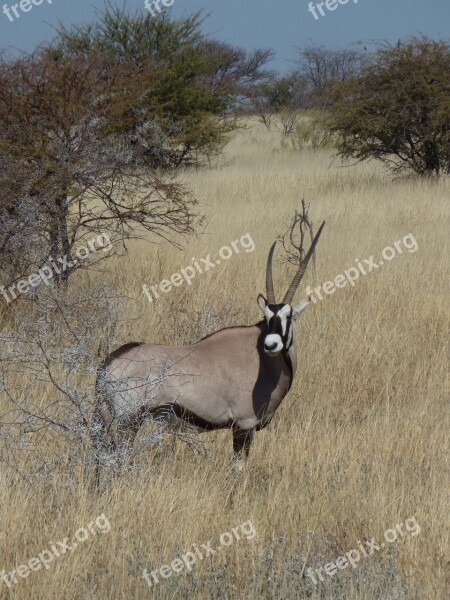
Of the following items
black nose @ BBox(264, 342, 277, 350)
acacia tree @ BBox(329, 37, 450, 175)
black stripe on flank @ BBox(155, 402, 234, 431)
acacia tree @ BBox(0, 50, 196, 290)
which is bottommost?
acacia tree @ BBox(329, 37, 450, 175)

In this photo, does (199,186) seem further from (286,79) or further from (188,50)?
(286,79)

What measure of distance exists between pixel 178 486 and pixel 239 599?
2.82 ft

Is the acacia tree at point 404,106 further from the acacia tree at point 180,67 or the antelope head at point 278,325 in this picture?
the antelope head at point 278,325

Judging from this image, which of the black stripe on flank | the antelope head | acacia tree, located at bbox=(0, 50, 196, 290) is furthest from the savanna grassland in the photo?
acacia tree, located at bbox=(0, 50, 196, 290)

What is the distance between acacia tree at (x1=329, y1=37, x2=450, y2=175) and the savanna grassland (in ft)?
27.2

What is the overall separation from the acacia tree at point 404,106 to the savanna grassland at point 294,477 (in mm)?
8291

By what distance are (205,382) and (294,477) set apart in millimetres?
632

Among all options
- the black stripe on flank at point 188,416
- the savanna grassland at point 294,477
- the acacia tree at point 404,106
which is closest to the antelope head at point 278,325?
the black stripe on flank at point 188,416

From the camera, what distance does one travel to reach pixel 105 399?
402 centimetres

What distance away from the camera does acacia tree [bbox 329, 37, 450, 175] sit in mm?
16844

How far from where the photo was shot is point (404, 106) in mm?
16938

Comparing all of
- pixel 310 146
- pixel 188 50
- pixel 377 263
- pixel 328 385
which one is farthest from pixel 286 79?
pixel 328 385

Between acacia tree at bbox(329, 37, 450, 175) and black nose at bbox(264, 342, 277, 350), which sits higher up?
black nose at bbox(264, 342, 277, 350)

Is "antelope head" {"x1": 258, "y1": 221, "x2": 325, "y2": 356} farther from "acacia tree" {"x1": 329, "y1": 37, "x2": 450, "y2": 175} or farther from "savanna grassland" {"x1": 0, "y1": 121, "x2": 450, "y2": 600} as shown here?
"acacia tree" {"x1": 329, "y1": 37, "x2": 450, "y2": 175}
